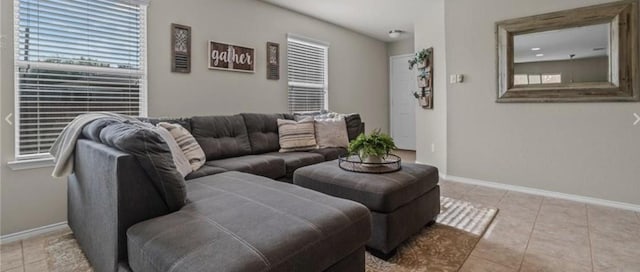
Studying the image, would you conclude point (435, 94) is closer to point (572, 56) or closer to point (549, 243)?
point (572, 56)

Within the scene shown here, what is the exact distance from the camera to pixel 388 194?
1.82 metres

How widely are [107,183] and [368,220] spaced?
4.00 feet

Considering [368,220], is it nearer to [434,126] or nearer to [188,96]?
[188,96]

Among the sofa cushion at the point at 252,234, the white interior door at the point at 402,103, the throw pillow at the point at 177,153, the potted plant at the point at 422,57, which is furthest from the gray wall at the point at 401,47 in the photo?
the sofa cushion at the point at 252,234

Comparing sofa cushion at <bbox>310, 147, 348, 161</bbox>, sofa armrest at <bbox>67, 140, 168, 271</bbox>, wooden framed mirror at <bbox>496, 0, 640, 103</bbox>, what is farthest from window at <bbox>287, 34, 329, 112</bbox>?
sofa armrest at <bbox>67, 140, 168, 271</bbox>

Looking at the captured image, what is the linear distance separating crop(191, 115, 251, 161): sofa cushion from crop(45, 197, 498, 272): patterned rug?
3.90 feet

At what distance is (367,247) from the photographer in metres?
1.95

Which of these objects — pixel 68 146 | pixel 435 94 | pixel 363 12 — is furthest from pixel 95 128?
pixel 435 94

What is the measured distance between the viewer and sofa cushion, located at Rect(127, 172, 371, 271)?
0.98 metres

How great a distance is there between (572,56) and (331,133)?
262 centimetres

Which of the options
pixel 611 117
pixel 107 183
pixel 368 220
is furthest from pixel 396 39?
pixel 107 183

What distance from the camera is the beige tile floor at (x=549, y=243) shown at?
1.82 metres

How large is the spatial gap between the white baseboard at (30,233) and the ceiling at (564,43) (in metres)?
4.68

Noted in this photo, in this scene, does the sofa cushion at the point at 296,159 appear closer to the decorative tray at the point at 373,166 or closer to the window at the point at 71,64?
the decorative tray at the point at 373,166
